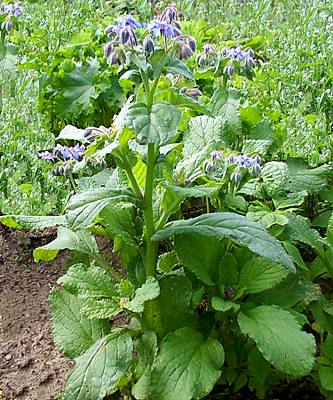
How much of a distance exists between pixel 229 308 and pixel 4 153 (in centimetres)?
163

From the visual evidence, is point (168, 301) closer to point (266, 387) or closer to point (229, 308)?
point (229, 308)

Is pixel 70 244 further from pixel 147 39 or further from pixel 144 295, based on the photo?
pixel 147 39

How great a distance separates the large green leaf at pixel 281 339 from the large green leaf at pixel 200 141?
44cm

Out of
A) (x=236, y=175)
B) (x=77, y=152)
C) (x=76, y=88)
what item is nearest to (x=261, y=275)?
(x=236, y=175)

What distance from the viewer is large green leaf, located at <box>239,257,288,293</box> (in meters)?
2.15

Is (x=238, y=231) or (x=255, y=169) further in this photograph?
(x=255, y=169)

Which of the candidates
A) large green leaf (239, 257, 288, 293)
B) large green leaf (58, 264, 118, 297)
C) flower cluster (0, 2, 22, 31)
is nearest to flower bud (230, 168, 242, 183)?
large green leaf (239, 257, 288, 293)

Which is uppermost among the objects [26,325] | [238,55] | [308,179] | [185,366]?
[238,55]

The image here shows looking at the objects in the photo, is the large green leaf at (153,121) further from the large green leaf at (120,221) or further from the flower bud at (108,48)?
the large green leaf at (120,221)

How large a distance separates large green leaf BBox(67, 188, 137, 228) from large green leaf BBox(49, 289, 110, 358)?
1.40 feet

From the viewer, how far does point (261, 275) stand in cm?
217

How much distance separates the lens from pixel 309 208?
288cm

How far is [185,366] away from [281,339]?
10.3 inches

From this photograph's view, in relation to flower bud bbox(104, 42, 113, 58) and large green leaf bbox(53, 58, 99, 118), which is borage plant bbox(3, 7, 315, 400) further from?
large green leaf bbox(53, 58, 99, 118)
